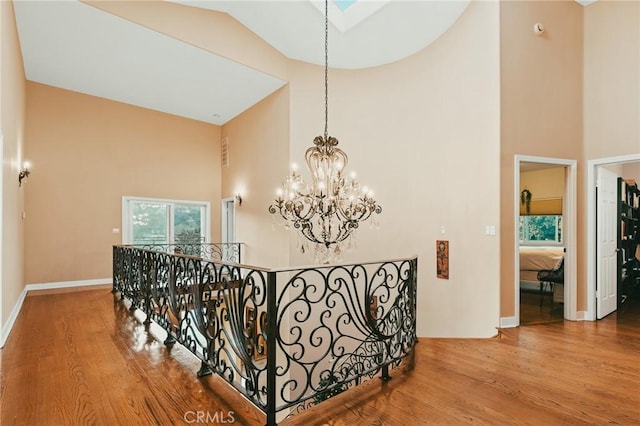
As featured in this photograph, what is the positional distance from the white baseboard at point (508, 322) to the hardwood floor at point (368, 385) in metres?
0.34

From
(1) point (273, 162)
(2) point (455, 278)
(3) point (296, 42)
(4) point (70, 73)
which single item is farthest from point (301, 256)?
(4) point (70, 73)

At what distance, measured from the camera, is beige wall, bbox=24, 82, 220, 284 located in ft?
21.1

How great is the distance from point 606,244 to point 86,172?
9.54 meters

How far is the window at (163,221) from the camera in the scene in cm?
755

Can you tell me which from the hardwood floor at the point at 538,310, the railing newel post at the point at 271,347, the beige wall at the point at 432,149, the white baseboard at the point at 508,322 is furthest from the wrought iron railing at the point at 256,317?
the hardwood floor at the point at 538,310

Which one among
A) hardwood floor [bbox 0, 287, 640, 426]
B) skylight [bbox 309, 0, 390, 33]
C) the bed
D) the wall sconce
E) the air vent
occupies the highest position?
skylight [bbox 309, 0, 390, 33]

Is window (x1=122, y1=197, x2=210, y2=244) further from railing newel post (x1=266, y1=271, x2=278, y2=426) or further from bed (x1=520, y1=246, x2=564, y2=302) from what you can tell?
bed (x1=520, y1=246, x2=564, y2=302)

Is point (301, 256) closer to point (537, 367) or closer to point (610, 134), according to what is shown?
point (537, 367)

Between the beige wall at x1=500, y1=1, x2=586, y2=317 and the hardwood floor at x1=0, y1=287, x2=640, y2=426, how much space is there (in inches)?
47.4

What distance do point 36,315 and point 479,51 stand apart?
718 cm

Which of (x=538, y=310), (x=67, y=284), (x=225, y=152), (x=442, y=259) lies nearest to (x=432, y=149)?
(x=442, y=259)

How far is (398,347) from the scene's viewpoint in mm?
3016

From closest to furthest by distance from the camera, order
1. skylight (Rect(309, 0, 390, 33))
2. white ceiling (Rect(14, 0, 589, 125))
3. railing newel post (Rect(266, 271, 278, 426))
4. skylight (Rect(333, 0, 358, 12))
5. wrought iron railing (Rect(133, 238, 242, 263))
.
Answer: railing newel post (Rect(266, 271, 278, 426)) < white ceiling (Rect(14, 0, 589, 125)) < skylight (Rect(309, 0, 390, 33)) < skylight (Rect(333, 0, 358, 12)) < wrought iron railing (Rect(133, 238, 242, 263))

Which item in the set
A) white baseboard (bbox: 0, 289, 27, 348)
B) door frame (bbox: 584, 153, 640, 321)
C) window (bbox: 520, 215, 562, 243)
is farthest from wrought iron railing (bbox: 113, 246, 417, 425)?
window (bbox: 520, 215, 562, 243)
